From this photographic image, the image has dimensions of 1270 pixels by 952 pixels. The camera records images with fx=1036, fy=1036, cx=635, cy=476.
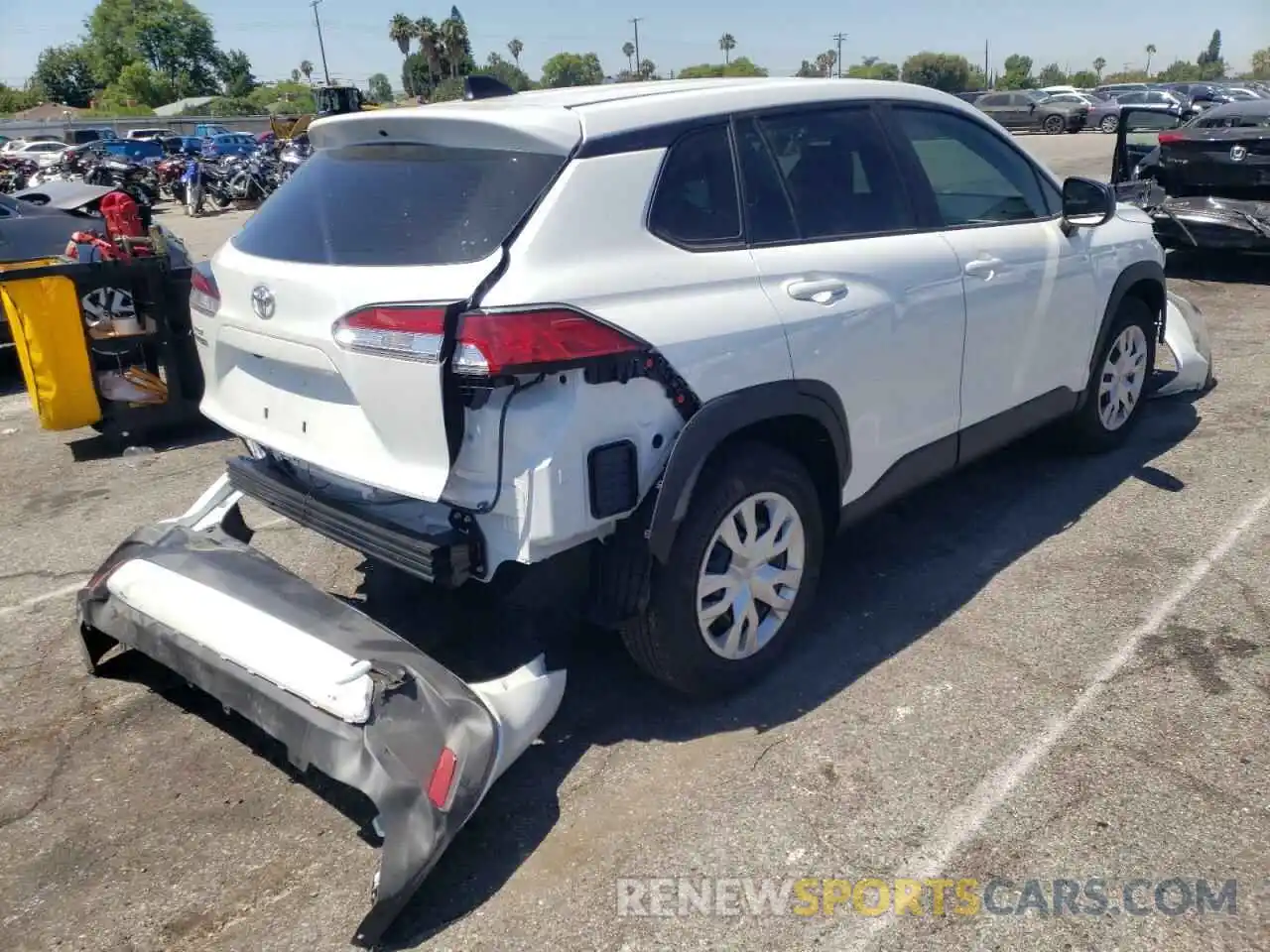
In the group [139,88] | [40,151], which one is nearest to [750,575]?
[40,151]

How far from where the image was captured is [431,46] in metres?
95.4

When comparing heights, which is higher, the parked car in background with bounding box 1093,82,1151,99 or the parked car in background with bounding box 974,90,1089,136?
the parked car in background with bounding box 1093,82,1151,99

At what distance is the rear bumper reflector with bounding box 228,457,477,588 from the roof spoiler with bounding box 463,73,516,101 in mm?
1627

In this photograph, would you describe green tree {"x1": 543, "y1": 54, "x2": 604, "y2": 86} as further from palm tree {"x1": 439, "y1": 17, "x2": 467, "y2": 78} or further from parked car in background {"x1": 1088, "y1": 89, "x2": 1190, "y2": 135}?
parked car in background {"x1": 1088, "y1": 89, "x2": 1190, "y2": 135}

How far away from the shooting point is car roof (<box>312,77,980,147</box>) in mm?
2869

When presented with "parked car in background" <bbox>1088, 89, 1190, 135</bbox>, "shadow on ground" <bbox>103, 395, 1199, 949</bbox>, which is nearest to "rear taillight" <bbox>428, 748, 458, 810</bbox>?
"shadow on ground" <bbox>103, 395, 1199, 949</bbox>

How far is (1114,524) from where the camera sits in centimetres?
454

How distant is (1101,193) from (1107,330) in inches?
27.4

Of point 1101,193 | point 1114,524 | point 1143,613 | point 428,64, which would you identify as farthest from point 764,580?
point 428,64

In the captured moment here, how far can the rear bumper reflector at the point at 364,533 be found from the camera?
2.79m

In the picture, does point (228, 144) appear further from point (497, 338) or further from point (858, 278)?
point (497, 338)

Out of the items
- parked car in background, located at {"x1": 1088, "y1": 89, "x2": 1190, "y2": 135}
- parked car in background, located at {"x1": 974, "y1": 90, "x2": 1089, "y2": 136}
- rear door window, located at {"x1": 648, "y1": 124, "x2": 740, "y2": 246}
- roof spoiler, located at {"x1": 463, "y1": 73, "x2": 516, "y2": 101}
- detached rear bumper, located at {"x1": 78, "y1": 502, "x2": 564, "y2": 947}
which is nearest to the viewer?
detached rear bumper, located at {"x1": 78, "y1": 502, "x2": 564, "y2": 947}

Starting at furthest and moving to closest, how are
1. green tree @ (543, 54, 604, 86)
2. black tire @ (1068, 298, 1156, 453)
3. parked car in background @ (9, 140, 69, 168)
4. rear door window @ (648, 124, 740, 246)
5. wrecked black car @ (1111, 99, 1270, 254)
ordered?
green tree @ (543, 54, 604, 86) → parked car in background @ (9, 140, 69, 168) → wrecked black car @ (1111, 99, 1270, 254) → black tire @ (1068, 298, 1156, 453) → rear door window @ (648, 124, 740, 246)

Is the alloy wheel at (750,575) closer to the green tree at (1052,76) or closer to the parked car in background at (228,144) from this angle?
the parked car in background at (228,144)
